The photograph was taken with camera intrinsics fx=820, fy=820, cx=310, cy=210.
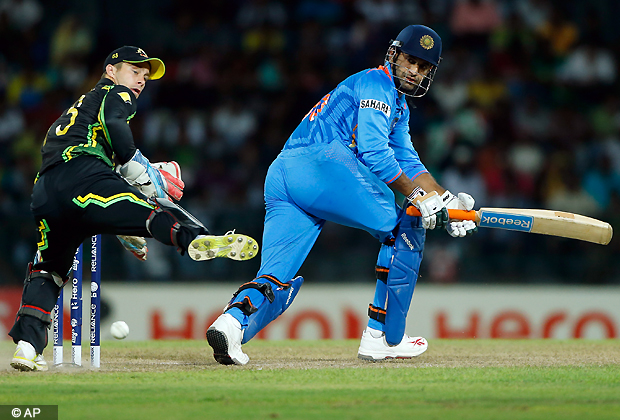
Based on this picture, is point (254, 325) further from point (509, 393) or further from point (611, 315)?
point (611, 315)

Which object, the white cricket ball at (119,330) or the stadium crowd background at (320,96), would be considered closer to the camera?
the white cricket ball at (119,330)

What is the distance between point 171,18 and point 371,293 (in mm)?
6051

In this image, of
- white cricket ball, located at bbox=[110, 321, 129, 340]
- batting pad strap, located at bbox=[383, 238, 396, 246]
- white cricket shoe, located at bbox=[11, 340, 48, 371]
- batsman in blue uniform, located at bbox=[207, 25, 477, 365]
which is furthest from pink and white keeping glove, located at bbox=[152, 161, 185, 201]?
batting pad strap, located at bbox=[383, 238, 396, 246]

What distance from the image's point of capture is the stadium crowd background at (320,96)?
29.9 ft

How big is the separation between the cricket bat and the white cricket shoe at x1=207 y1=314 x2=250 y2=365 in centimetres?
130

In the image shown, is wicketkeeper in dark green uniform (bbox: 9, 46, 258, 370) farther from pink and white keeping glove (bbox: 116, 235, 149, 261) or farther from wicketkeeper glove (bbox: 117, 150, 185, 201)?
pink and white keeping glove (bbox: 116, 235, 149, 261)

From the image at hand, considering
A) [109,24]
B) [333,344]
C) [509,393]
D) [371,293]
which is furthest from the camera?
[109,24]

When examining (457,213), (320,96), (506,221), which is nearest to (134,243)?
(457,213)

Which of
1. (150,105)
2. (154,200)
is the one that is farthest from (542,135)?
(154,200)

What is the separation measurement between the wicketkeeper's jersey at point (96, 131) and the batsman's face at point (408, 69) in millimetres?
1717

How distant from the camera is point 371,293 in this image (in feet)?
29.7

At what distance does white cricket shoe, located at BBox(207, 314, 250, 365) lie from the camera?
4.66 metres

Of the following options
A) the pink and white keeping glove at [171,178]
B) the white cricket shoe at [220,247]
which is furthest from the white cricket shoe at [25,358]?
the pink and white keeping glove at [171,178]

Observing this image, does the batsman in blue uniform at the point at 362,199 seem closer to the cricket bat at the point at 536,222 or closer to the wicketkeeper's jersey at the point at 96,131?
the cricket bat at the point at 536,222
